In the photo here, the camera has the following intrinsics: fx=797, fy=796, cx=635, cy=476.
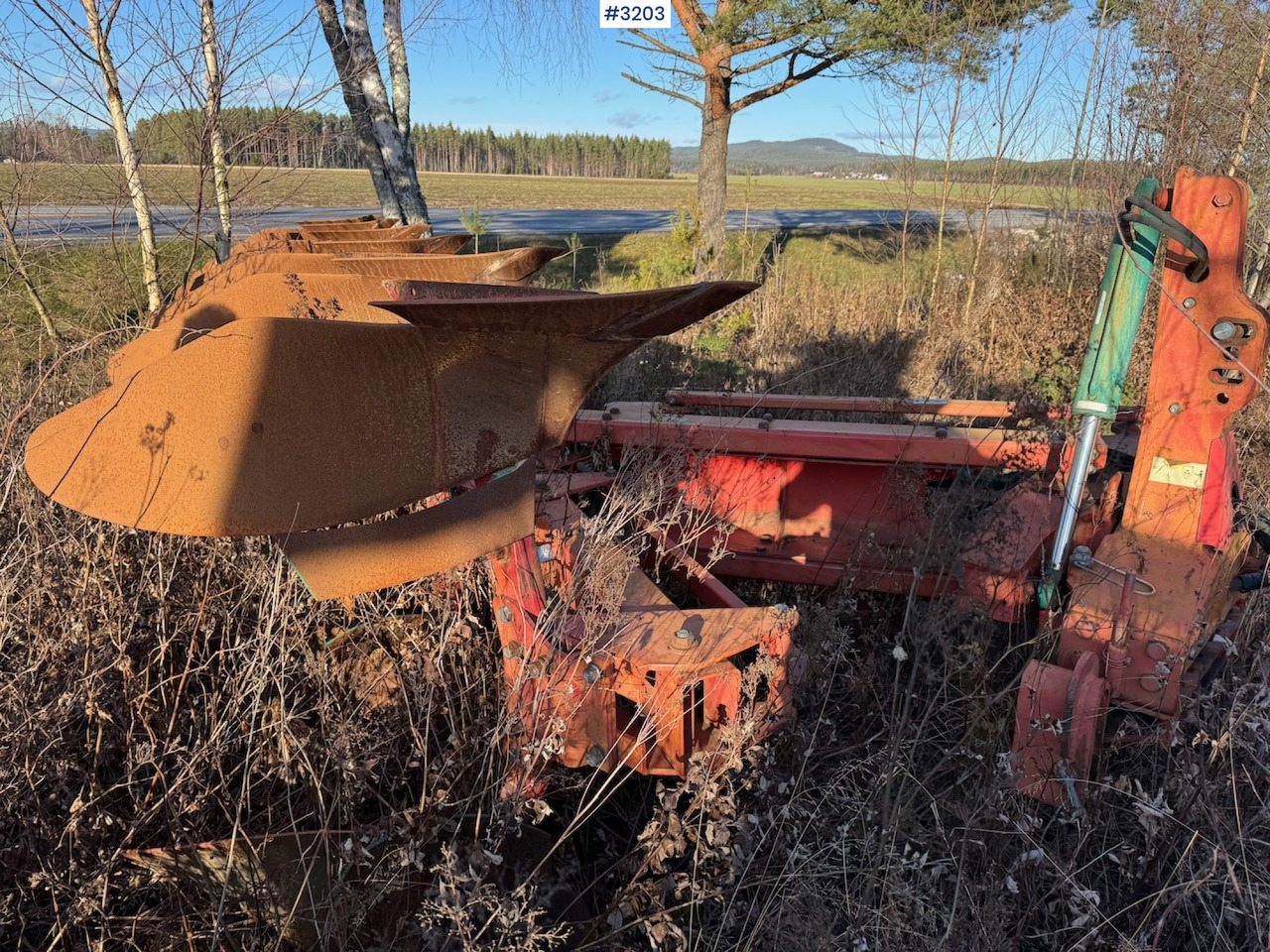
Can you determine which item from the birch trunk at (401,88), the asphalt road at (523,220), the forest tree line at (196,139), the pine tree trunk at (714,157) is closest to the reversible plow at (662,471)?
the forest tree line at (196,139)

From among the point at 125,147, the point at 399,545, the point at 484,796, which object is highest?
the point at 125,147

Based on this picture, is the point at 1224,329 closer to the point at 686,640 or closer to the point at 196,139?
the point at 686,640

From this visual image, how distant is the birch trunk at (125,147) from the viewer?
3.50 meters

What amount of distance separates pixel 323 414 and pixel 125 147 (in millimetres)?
3479

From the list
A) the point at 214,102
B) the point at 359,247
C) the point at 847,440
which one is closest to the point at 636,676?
the point at 847,440

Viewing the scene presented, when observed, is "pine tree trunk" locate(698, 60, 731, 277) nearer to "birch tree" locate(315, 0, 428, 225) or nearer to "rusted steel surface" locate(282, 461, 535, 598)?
"birch tree" locate(315, 0, 428, 225)

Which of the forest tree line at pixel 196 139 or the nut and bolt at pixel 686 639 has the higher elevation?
the forest tree line at pixel 196 139

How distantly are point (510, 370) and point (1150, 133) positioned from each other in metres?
6.92

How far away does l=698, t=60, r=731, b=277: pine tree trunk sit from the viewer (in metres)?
10.5

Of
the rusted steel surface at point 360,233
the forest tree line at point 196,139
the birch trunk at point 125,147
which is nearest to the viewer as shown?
the rusted steel surface at point 360,233

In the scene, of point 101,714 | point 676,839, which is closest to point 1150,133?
point 676,839

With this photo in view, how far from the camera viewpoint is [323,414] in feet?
4.52

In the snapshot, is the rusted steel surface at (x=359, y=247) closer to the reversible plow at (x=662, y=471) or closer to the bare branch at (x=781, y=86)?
the reversible plow at (x=662, y=471)

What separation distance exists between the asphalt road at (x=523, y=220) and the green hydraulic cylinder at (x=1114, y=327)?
3800 mm
